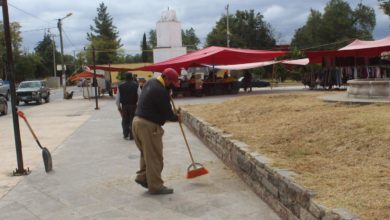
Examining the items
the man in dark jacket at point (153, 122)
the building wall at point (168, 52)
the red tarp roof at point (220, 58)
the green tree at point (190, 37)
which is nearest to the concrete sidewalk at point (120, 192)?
the man in dark jacket at point (153, 122)

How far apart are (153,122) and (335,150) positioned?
8.03 ft

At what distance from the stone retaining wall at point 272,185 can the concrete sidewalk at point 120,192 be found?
15 cm

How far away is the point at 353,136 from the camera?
22.7 ft

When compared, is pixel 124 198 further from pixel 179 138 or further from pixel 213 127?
pixel 179 138

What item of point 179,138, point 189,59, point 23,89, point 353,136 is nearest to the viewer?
point 353,136

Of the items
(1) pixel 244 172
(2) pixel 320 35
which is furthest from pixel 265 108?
(2) pixel 320 35

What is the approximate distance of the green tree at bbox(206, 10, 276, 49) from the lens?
253 ft

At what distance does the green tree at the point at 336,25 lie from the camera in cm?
7400

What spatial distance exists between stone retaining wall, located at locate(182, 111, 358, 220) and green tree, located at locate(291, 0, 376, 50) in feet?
222

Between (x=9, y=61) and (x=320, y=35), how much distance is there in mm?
70847

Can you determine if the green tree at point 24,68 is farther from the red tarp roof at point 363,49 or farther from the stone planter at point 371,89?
the stone planter at point 371,89

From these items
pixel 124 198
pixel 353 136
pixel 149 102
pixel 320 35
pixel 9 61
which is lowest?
pixel 124 198

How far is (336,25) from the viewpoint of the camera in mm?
74438

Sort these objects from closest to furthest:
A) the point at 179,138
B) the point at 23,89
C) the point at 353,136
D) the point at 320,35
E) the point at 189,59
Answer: the point at 353,136, the point at 179,138, the point at 189,59, the point at 23,89, the point at 320,35
